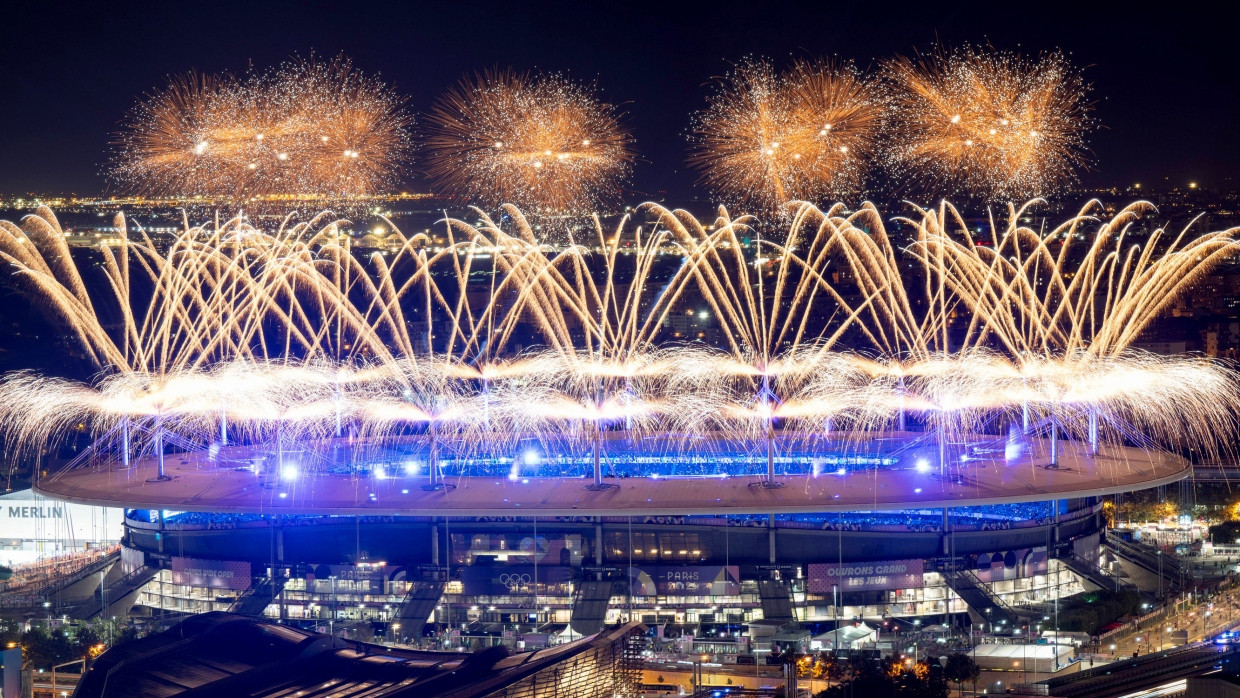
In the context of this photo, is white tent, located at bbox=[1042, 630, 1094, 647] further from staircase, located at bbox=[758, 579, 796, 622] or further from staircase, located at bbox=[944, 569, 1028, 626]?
staircase, located at bbox=[758, 579, 796, 622]

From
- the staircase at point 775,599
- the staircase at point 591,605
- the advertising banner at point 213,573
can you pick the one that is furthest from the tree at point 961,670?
the advertising banner at point 213,573

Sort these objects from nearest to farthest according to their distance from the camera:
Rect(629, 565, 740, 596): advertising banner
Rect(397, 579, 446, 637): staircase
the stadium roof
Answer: Rect(397, 579, 446, 637): staircase
the stadium roof
Rect(629, 565, 740, 596): advertising banner

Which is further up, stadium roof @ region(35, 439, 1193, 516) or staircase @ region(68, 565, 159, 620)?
stadium roof @ region(35, 439, 1193, 516)

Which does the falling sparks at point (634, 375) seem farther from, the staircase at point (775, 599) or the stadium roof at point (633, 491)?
the staircase at point (775, 599)

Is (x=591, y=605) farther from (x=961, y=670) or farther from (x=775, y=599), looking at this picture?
(x=961, y=670)

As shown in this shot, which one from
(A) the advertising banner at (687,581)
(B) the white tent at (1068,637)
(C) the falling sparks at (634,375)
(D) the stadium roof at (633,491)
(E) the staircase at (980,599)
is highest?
(C) the falling sparks at (634,375)

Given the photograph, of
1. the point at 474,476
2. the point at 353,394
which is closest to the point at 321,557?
the point at 474,476

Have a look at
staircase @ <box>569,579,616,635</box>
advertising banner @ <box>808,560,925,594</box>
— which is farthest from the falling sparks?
staircase @ <box>569,579,616,635</box>
